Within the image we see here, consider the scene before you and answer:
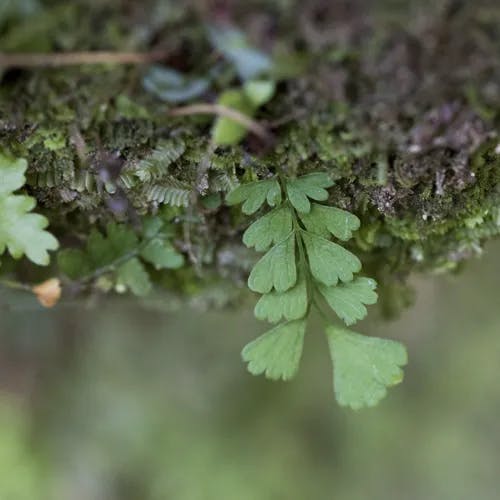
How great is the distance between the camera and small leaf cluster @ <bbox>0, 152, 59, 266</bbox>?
110cm

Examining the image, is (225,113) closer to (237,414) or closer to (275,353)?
(275,353)

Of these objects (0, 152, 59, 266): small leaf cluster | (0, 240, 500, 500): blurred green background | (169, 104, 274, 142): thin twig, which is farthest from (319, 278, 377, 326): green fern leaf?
(0, 240, 500, 500): blurred green background

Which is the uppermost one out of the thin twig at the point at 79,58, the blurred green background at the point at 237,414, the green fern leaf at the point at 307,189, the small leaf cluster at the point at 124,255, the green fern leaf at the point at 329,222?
the thin twig at the point at 79,58

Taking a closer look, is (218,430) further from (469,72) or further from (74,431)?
(469,72)

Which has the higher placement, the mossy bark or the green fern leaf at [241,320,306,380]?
the mossy bark

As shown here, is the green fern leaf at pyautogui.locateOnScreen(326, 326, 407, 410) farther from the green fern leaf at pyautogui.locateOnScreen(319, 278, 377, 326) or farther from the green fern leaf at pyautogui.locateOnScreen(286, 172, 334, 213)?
the green fern leaf at pyautogui.locateOnScreen(286, 172, 334, 213)

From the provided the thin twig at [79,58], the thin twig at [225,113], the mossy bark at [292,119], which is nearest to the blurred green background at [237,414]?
the mossy bark at [292,119]

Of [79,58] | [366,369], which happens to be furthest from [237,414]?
[79,58]

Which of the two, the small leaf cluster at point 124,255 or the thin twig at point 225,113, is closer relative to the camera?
the thin twig at point 225,113

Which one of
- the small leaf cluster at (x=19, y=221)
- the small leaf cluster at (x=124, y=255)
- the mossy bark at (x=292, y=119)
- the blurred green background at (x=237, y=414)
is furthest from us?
the blurred green background at (x=237, y=414)

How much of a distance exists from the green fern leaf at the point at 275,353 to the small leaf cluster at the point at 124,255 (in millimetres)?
310

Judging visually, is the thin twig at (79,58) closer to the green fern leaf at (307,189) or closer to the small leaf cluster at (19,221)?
the small leaf cluster at (19,221)

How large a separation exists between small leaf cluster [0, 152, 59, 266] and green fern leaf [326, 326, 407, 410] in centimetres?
60

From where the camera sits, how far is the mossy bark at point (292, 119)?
32.9 inches
